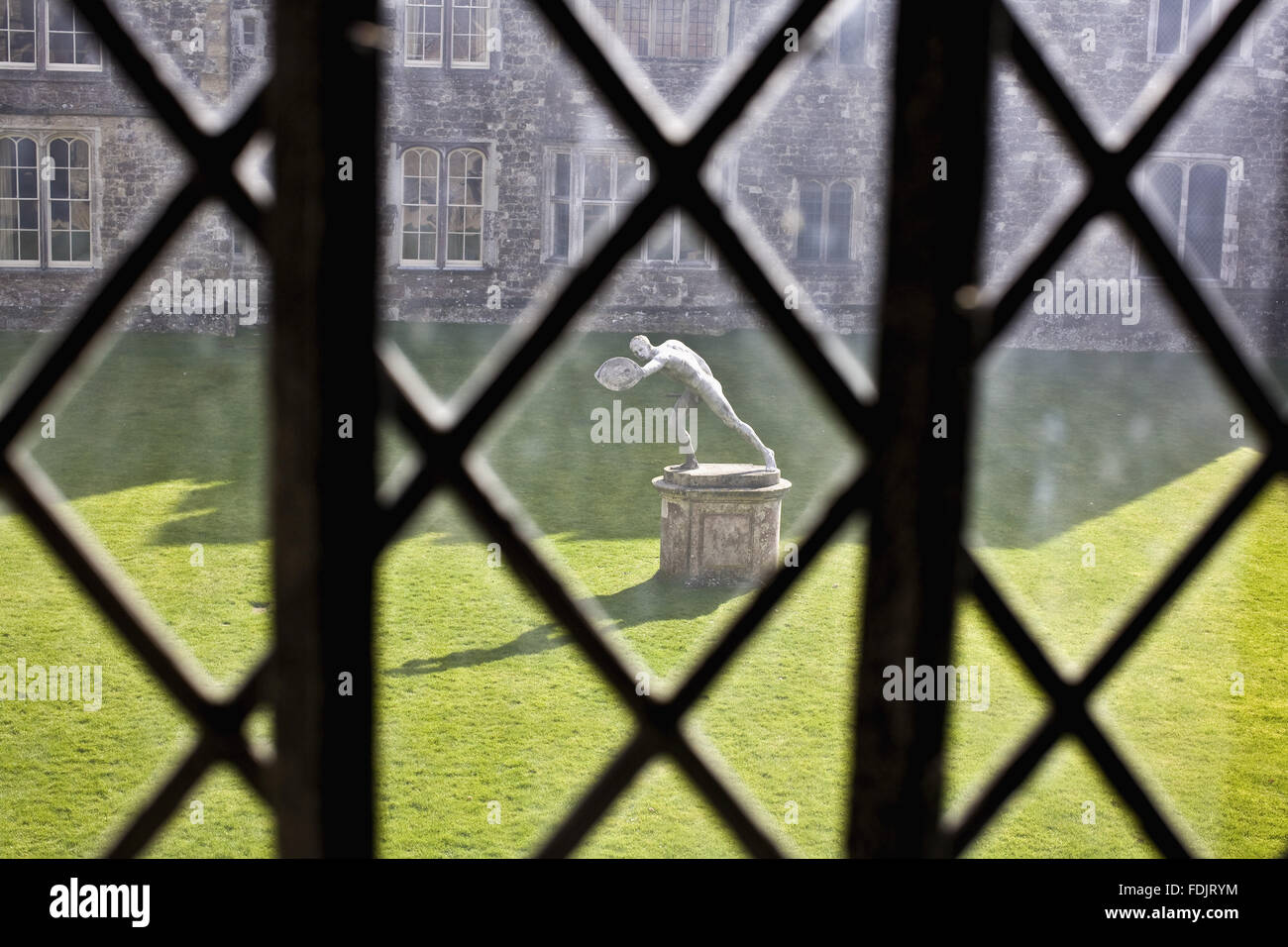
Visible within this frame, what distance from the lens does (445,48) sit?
1869 centimetres

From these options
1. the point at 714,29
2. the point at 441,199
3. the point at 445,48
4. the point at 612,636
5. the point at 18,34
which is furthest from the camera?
the point at 441,199

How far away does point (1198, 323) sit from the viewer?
1297mm

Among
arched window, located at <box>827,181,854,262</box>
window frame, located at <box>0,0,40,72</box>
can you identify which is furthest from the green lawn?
window frame, located at <box>0,0,40,72</box>

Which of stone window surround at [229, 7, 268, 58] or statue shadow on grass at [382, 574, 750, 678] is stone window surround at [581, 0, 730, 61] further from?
statue shadow on grass at [382, 574, 750, 678]

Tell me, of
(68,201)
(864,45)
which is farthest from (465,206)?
(864,45)

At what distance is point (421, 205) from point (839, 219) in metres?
6.55

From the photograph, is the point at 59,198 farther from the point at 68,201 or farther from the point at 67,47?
the point at 67,47

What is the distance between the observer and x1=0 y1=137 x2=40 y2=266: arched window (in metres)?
18.1

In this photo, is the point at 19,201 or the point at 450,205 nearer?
the point at 19,201

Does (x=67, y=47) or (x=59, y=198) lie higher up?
(x=67, y=47)

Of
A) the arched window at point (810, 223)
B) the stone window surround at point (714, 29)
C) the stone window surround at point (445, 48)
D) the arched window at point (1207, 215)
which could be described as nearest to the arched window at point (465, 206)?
the stone window surround at point (445, 48)

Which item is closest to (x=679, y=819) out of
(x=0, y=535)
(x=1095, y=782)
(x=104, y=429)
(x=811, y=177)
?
(x=1095, y=782)

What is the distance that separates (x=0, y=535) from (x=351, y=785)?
33.2 feet

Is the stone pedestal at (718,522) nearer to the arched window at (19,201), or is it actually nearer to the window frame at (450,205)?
the window frame at (450,205)
